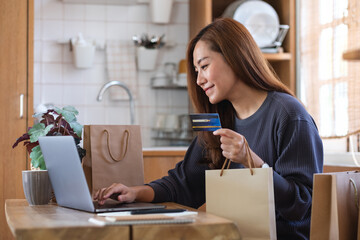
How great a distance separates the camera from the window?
2.68m

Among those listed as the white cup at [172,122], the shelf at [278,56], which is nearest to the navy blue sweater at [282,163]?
the shelf at [278,56]

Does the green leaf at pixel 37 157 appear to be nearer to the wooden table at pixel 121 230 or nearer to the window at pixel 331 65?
the wooden table at pixel 121 230

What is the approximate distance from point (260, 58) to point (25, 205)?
89 cm

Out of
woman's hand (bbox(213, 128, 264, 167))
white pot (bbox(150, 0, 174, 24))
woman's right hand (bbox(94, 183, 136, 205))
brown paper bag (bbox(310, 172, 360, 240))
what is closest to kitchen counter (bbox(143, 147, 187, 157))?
white pot (bbox(150, 0, 174, 24))

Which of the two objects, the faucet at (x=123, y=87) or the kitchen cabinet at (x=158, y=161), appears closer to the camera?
the kitchen cabinet at (x=158, y=161)

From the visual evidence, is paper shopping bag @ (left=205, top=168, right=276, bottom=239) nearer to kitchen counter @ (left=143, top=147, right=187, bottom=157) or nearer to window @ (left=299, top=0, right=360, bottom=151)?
window @ (left=299, top=0, right=360, bottom=151)

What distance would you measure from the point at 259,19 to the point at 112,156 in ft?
6.99

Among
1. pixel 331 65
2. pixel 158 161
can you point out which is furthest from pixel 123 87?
pixel 331 65

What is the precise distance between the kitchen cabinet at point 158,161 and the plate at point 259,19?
944mm

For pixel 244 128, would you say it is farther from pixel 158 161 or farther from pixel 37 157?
pixel 158 161

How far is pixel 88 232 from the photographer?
97 cm

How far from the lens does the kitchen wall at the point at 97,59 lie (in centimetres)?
365

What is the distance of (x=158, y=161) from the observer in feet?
10.2

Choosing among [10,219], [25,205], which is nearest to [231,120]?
[25,205]
